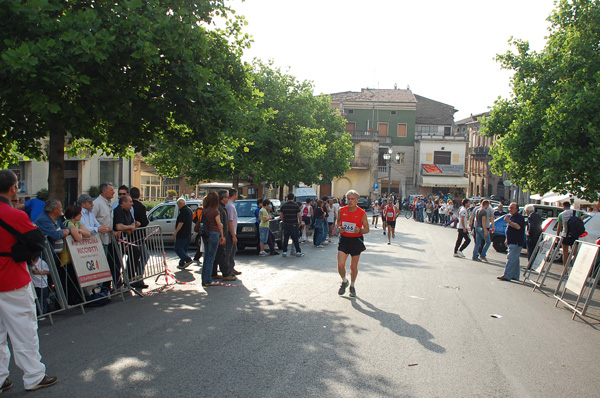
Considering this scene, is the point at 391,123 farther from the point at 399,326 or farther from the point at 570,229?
the point at 399,326

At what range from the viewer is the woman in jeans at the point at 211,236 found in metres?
10.6

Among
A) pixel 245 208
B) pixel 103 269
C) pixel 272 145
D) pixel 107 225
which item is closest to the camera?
pixel 103 269

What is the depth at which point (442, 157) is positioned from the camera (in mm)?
71562

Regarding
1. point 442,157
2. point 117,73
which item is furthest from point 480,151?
point 117,73

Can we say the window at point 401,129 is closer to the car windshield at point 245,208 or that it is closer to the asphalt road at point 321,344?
the car windshield at point 245,208

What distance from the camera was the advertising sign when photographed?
8.14 m

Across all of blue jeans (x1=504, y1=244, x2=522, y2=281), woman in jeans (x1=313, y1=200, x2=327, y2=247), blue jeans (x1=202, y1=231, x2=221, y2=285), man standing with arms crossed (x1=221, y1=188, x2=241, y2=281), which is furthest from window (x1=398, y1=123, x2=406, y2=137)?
blue jeans (x1=202, y1=231, x2=221, y2=285)

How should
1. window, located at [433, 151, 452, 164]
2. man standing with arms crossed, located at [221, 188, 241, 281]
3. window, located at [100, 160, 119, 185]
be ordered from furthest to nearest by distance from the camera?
window, located at [433, 151, 452, 164]
window, located at [100, 160, 119, 185]
man standing with arms crossed, located at [221, 188, 241, 281]

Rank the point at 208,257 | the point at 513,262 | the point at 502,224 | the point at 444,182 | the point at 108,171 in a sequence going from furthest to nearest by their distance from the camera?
the point at 444,182 → the point at 108,171 → the point at 502,224 → the point at 513,262 → the point at 208,257

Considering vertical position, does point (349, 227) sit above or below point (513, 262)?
above

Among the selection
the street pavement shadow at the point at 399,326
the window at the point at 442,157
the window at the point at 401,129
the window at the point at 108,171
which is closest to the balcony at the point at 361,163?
the window at the point at 401,129

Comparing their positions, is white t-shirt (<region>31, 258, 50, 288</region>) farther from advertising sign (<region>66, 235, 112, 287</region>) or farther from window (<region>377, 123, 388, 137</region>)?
window (<region>377, 123, 388, 137</region>)

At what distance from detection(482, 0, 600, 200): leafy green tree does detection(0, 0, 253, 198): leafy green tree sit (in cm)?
1139

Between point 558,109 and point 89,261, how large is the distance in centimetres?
1614
